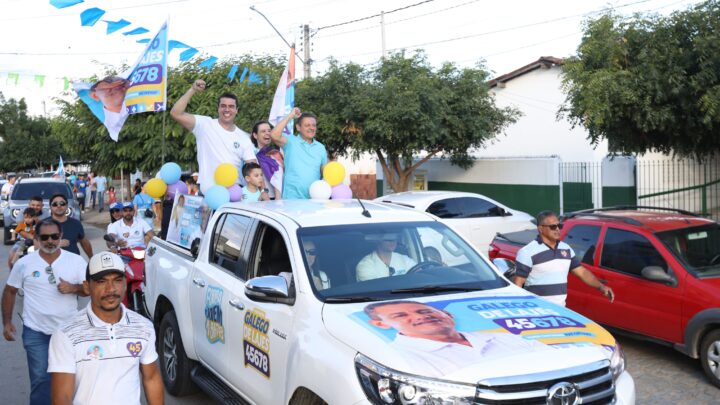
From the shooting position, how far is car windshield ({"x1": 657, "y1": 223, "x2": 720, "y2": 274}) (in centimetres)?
666

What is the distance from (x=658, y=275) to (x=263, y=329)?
4.01 metres

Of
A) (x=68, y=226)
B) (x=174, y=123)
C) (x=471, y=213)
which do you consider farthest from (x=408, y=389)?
(x=174, y=123)

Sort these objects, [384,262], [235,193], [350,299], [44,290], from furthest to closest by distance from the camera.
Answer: [235,193]
[44,290]
[384,262]
[350,299]

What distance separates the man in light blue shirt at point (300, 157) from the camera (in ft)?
23.2

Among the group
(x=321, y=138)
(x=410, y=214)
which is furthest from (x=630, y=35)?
(x=321, y=138)

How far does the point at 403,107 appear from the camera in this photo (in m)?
18.8

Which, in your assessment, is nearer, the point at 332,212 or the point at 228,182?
the point at 332,212

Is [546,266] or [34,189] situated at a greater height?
[34,189]

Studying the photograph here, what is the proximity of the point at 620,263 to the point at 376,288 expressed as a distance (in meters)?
3.92

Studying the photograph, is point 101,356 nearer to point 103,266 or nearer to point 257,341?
point 103,266

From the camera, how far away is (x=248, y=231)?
201 inches

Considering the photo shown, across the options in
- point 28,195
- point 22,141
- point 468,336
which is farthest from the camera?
point 22,141

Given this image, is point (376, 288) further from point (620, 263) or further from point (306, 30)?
point (306, 30)

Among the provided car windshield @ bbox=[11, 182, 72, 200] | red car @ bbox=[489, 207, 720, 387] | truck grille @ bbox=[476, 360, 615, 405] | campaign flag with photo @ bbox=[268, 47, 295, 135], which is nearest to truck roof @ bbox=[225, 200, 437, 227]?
truck grille @ bbox=[476, 360, 615, 405]
